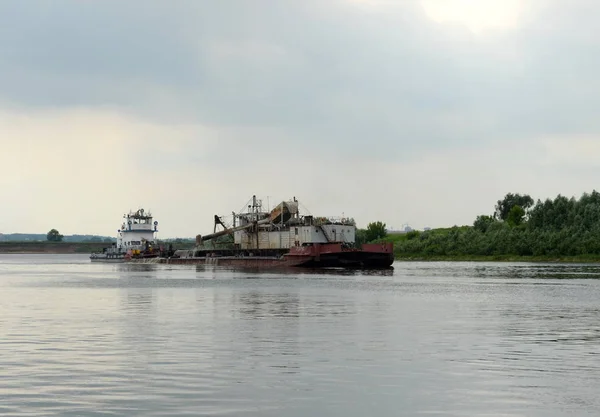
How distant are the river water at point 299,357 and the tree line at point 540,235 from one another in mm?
90767

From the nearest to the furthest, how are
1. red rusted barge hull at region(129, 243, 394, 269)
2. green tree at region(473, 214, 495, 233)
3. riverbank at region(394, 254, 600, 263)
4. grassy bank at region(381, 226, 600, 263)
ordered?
red rusted barge hull at region(129, 243, 394, 269), riverbank at region(394, 254, 600, 263), grassy bank at region(381, 226, 600, 263), green tree at region(473, 214, 495, 233)

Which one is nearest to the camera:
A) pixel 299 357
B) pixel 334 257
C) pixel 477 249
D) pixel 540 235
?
pixel 299 357

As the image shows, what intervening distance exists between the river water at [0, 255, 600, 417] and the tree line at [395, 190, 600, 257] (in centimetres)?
9077

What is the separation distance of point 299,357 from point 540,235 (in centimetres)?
12627

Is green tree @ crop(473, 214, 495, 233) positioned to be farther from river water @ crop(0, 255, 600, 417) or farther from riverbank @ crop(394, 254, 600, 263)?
river water @ crop(0, 255, 600, 417)

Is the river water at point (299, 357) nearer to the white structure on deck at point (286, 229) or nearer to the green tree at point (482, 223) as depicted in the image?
the white structure on deck at point (286, 229)

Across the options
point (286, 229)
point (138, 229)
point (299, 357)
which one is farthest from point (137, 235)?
point (299, 357)

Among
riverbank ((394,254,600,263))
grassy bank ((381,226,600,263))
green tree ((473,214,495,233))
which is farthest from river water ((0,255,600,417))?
green tree ((473,214,495,233))

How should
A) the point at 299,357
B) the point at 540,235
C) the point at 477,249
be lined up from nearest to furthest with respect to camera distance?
the point at 299,357, the point at 540,235, the point at 477,249

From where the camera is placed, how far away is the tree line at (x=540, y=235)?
467ft

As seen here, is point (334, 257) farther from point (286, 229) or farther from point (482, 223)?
point (482, 223)

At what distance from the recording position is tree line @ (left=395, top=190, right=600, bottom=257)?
14225cm

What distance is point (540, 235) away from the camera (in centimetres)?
14912

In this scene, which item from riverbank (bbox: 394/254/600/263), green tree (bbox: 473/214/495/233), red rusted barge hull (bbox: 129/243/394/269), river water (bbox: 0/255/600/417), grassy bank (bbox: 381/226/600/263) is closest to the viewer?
river water (bbox: 0/255/600/417)
